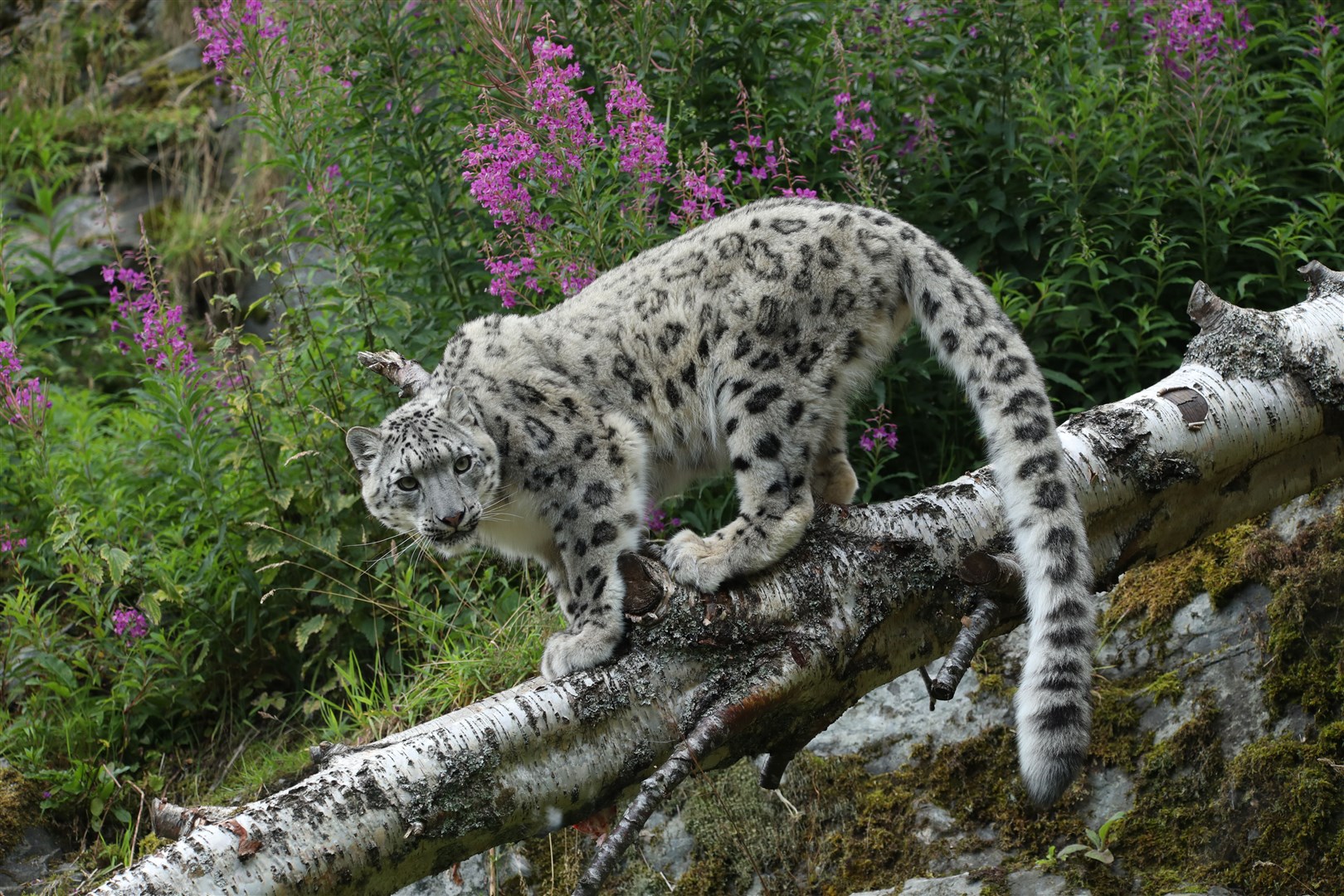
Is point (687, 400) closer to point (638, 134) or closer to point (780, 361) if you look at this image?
point (780, 361)

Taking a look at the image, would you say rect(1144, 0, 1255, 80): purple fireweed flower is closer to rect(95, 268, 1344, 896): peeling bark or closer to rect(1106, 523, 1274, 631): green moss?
rect(95, 268, 1344, 896): peeling bark

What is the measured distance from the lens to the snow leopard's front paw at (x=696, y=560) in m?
4.80

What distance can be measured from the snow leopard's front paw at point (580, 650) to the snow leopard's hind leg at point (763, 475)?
1.25 ft

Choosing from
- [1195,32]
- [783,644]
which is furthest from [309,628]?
[1195,32]

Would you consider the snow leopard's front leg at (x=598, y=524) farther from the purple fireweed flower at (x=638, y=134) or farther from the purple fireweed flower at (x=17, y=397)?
the purple fireweed flower at (x=17, y=397)

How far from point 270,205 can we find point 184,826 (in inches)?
197

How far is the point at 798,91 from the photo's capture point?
24.5 feet

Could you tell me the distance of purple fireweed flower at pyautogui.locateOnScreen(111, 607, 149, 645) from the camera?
6980 mm

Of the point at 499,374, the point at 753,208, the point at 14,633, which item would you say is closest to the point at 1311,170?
the point at 753,208

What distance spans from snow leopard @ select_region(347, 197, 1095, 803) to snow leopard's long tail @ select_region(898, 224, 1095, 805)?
12 mm

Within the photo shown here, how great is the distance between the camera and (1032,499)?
14.2 ft

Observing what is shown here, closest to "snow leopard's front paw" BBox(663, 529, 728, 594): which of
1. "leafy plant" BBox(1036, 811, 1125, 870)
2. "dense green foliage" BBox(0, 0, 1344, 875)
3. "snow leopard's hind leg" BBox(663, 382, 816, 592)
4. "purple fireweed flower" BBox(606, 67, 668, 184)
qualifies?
"snow leopard's hind leg" BBox(663, 382, 816, 592)

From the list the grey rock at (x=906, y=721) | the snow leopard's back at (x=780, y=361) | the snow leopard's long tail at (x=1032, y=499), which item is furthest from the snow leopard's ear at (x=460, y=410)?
the grey rock at (x=906, y=721)

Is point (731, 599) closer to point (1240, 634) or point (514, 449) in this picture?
point (514, 449)
